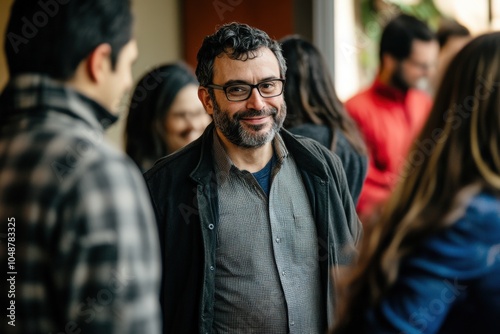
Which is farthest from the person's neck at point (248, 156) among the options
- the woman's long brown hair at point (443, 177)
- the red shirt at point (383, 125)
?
the red shirt at point (383, 125)

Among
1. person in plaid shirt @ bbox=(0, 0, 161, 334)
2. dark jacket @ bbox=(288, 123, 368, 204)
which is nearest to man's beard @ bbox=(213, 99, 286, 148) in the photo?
dark jacket @ bbox=(288, 123, 368, 204)

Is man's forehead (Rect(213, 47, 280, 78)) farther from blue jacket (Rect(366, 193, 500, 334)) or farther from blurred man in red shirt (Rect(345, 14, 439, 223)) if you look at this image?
blurred man in red shirt (Rect(345, 14, 439, 223))

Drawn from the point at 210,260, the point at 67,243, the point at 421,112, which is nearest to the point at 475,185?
the point at 67,243

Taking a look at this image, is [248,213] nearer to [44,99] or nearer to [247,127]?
[247,127]

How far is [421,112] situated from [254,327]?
215 centimetres

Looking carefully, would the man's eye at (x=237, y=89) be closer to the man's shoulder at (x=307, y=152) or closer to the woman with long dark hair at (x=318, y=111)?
the man's shoulder at (x=307, y=152)

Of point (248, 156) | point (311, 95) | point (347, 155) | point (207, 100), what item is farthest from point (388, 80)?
point (248, 156)

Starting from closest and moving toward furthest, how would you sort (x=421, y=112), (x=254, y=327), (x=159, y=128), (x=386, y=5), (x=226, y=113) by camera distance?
(x=254, y=327), (x=226, y=113), (x=159, y=128), (x=421, y=112), (x=386, y=5)

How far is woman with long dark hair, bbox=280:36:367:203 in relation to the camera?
3125 millimetres

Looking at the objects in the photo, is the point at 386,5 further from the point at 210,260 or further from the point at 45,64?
the point at 45,64

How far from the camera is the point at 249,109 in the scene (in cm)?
244

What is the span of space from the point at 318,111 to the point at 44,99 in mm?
1961

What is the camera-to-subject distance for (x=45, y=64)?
1.40 meters

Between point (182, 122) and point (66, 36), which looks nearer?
point (66, 36)
